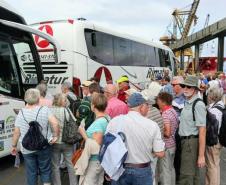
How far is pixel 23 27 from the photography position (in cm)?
826

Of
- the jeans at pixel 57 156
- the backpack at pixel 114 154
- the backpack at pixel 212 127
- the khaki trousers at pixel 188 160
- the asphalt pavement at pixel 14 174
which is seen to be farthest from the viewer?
the asphalt pavement at pixel 14 174

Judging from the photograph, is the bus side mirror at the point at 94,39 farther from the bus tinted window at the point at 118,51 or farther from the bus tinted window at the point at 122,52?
the bus tinted window at the point at 122,52

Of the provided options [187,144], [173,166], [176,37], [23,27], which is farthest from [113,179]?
[176,37]

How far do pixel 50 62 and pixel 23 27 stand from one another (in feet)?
16.5

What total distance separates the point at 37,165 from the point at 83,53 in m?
7.46

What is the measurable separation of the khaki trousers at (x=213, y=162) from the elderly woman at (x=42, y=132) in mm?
2359

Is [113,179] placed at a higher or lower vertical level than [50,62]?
lower

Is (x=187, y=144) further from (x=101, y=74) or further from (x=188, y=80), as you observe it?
(x=101, y=74)

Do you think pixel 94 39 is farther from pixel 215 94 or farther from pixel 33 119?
pixel 33 119

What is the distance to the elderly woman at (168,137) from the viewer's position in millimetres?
5705

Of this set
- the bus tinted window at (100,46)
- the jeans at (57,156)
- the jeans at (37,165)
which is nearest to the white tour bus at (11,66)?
the jeans at (57,156)

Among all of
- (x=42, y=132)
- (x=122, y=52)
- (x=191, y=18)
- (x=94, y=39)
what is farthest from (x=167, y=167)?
(x=191, y=18)

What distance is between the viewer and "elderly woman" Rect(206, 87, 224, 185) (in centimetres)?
595

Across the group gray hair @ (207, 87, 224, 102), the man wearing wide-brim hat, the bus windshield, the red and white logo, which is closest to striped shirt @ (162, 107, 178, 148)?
the man wearing wide-brim hat
